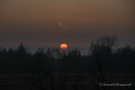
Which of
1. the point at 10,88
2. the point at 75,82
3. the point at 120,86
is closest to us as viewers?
the point at 120,86

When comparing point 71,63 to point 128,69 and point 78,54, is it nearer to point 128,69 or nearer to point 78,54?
point 78,54

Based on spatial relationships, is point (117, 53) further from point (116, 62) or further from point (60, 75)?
point (60, 75)

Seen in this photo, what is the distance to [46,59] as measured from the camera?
10.1 m

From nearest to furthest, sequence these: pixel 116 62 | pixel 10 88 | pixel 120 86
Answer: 1. pixel 120 86
2. pixel 116 62
3. pixel 10 88

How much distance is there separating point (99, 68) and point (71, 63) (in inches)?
31.7

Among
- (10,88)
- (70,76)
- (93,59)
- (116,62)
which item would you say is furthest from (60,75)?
(10,88)

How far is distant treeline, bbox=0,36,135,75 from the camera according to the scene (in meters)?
9.88

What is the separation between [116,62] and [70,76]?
1.52m

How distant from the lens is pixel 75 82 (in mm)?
9812

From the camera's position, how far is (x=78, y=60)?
10.9 metres

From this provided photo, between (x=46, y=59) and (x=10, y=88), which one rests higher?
(x=46, y=59)

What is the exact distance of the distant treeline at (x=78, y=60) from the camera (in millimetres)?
9883

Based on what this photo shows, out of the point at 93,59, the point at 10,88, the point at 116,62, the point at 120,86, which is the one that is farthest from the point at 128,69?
the point at 10,88

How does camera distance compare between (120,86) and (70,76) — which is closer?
(120,86)
